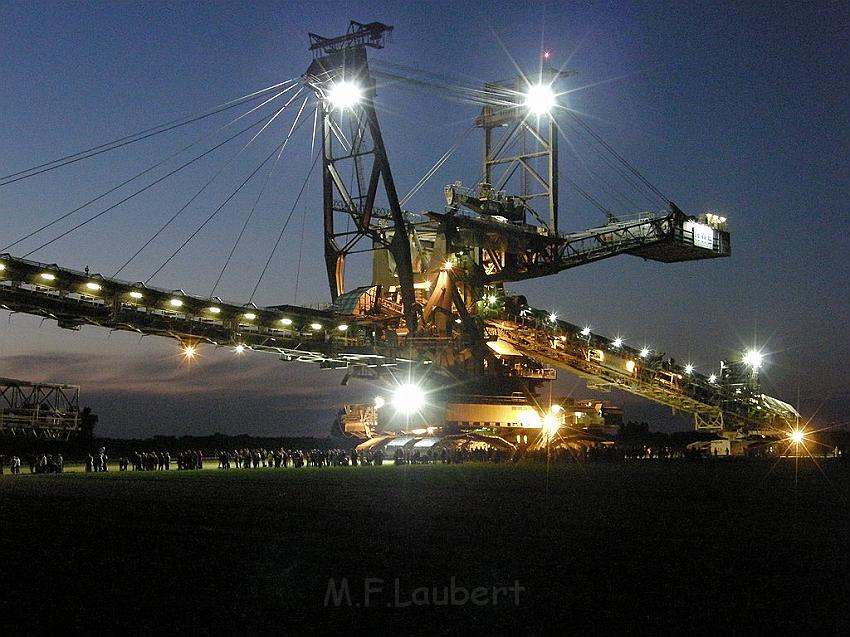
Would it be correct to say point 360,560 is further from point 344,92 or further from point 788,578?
point 344,92

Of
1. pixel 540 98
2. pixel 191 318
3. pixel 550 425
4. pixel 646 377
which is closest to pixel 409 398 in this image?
pixel 550 425

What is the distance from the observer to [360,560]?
17156 mm

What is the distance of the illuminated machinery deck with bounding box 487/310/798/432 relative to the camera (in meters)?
81.1

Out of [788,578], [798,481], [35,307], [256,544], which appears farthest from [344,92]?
[788,578]

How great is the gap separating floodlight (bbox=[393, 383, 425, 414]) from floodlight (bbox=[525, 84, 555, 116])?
3071 centimetres

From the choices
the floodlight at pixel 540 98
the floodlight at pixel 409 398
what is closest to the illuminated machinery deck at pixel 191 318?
the floodlight at pixel 409 398

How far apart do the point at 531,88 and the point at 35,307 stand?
2063 inches

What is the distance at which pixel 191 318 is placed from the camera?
5291 centimetres

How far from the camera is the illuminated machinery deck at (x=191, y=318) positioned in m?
44.5

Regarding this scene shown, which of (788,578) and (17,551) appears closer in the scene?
(788,578)

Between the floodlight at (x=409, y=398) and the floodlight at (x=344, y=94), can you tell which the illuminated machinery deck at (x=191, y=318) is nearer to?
the floodlight at (x=409, y=398)

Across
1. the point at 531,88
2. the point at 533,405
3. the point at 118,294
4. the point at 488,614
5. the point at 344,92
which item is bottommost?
the point at 488,614

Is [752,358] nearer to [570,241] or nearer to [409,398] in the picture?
[570,241]

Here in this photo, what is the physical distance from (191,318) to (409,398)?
20.2 m
